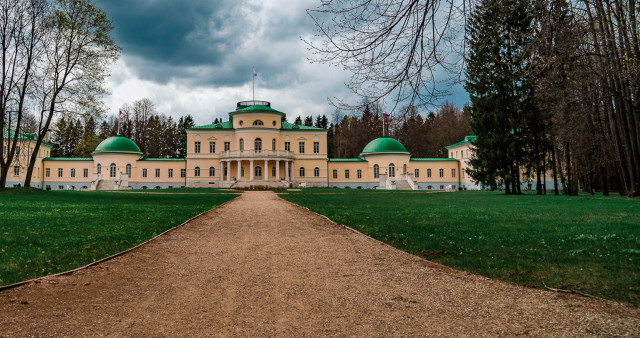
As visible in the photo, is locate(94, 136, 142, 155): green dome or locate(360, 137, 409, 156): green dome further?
locate(360, 137, 409, 156): green dome

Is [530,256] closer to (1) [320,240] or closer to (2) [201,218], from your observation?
(1) [320,240]

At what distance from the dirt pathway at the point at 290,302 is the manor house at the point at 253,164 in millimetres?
47239

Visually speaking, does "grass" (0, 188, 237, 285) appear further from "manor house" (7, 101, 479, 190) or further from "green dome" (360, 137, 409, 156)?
"green dome" (360, 137, 409, 156)

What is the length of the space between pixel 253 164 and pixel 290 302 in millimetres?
50224

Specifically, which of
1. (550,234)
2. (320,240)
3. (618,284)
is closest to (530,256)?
(618,284)

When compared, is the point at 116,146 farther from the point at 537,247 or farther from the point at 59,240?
the point at 537,247

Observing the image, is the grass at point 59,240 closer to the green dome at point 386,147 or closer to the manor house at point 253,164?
the manor house at point 253,164

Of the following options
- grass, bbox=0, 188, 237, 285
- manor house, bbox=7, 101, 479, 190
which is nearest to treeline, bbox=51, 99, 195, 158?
manor house, bbox=7, 101, 479, 190

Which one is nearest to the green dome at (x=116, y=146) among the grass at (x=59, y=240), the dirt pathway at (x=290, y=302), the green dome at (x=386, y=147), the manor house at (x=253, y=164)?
the manor house at (x=253, y=164)

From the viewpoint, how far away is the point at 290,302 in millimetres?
4438

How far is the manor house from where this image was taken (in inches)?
2162

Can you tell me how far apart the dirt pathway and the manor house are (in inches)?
1860

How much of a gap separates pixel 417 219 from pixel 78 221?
1015cm

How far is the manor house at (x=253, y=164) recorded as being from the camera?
180 feet
